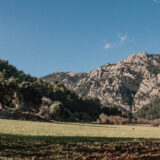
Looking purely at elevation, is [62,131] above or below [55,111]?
below

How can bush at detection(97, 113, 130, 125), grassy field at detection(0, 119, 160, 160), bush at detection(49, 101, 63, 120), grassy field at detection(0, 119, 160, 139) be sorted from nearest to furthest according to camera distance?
1. grassy field at detection(0, 119, 160, 160)
2. grassy field at detection(0, 119, 160, 139)
3. bush at detection(49, 101, 63, 120)
4. bush at detection(97, 113, 130, 125)

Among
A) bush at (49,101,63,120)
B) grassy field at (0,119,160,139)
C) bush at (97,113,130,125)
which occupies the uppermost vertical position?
bush at (49,101,63,120)

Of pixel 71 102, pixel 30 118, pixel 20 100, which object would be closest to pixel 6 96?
pixel 20 100

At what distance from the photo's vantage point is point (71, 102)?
5940 inches

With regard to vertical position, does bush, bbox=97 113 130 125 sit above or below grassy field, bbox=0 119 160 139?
below

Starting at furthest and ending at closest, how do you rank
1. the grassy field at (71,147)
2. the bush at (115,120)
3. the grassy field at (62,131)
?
the bush at (115,120), the grassy field at (62,131), the grassy field at (71,147)

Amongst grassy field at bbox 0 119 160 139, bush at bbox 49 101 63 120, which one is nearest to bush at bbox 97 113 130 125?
bush at bbox 49 101 63 120

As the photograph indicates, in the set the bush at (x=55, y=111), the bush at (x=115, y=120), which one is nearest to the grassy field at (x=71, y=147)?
the bush at (x=55, y=111)

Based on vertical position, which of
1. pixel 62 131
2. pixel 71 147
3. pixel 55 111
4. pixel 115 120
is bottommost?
pixel 115 120

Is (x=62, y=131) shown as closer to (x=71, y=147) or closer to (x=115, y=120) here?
(x=71, y=147)

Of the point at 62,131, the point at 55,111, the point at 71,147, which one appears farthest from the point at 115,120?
the point at 71,147

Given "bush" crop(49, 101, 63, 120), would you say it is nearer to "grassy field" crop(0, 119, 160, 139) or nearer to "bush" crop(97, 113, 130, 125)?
"bush" crop(97, 113, 130, 125)

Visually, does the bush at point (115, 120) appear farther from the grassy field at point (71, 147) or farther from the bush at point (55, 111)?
the grassy field at point (71, 147)

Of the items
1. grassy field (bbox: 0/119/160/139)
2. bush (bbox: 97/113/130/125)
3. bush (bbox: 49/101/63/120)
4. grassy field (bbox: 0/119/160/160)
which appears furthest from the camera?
bush (bbox: 97/113/130/125)
